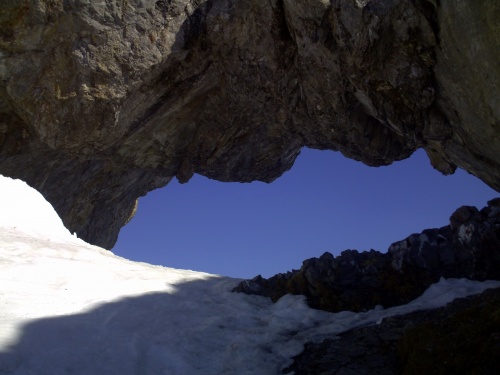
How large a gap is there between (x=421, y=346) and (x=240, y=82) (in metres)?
16.5

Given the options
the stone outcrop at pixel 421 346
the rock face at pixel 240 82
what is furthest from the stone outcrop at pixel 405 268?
the stone outcrop at pixel 421 346

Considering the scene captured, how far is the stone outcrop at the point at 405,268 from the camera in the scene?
14992 mm

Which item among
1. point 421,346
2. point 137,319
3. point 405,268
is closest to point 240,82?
point 405,268

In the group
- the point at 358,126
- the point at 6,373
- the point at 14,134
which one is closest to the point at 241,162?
the point at 358,126

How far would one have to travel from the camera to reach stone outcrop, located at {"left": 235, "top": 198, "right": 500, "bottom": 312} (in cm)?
1499

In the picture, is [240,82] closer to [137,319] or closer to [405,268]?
[405,268]

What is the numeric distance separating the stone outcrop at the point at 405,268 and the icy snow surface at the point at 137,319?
630 millimetres

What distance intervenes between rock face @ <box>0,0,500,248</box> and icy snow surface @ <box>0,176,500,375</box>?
→ 20.6 ft

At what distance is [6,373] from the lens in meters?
9.01

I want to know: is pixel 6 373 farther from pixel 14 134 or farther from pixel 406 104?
pixel 14 134

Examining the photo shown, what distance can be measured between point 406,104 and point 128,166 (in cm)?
1624

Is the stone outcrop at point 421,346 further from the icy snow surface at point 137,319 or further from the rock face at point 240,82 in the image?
the rock face at point 240,82

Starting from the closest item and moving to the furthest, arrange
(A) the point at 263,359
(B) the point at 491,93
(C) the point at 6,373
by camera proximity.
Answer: (C) the point at 6,373 → (A) the point at 263,359 → (B) the point at 491,93

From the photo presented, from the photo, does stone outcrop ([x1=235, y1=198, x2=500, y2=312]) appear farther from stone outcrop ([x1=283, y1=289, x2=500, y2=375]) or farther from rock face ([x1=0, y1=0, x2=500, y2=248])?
stone outcrop ([x1=283, y1=289, x2=500, y2=375])
